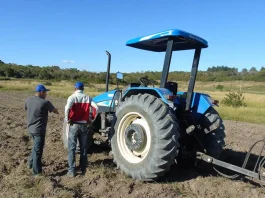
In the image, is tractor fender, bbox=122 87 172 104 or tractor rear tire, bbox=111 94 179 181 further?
tractor fender, bbox=122 87 172 104

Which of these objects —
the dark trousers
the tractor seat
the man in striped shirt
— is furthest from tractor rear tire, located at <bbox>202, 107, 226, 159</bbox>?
the dark trousers

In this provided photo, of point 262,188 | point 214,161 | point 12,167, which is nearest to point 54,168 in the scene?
point 12,167

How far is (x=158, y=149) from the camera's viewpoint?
4.68 meters

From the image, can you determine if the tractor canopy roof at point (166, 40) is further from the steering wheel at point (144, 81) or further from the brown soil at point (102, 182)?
the brown soil at point (102, 182)

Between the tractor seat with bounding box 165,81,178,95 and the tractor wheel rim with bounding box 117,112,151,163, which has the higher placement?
the tractor seat with bounding box 165,81,178,95

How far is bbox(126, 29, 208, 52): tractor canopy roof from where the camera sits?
5.07 m

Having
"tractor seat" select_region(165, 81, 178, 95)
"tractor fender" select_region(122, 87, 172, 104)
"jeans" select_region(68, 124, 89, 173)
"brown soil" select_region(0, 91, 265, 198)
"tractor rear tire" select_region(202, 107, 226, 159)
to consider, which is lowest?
"brown soil" select_region(0, 91, 265, 198)

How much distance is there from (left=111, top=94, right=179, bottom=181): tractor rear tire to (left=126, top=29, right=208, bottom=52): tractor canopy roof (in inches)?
40.2

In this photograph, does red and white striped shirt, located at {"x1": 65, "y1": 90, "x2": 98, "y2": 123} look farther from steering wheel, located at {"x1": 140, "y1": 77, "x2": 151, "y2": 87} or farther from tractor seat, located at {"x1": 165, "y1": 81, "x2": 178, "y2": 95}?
tractor seat, located at {"x1": 165, "y1": 81, "x2": 178, "y2": 95}

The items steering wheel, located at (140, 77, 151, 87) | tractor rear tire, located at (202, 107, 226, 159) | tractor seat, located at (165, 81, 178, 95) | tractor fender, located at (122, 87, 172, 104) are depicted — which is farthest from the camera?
steering wheel, located at (140, 77, 151, 87)

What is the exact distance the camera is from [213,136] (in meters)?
5.68

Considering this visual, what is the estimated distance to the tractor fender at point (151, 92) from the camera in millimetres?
5012

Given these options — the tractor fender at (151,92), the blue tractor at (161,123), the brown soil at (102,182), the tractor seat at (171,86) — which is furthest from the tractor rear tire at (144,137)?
the tractor seat at (171,86)

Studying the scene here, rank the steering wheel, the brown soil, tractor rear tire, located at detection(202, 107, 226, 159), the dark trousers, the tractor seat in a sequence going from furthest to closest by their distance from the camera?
the steering wheel → the tractor seat → tractor rear tire, located at detection(202, 107, 226, 159) → the dark trousers → the brown soil
